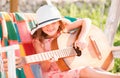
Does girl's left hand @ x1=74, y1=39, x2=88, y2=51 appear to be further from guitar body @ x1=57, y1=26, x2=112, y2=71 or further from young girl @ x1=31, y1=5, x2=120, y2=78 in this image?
guitar body @ x1=57, y1=26, x2=112, y2=71

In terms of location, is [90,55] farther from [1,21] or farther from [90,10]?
[90,10]

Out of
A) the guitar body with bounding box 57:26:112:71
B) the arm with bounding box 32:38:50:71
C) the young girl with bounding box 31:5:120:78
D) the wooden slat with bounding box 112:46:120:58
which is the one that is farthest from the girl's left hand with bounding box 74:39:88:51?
the wooden slat with bounding box 112:46:120:58

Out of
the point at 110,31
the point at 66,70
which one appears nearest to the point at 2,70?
the point at 66,70

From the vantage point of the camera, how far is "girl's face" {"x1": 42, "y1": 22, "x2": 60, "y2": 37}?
3.21m

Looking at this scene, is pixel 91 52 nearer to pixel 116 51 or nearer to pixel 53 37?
pixel 116 51

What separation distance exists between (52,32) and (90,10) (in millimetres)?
4124

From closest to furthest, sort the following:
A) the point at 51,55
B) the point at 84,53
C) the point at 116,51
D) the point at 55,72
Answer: the point at 51,55 < the point at 55,72 < the point at 84,53 < the point at 116,51

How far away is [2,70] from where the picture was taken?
2.63m

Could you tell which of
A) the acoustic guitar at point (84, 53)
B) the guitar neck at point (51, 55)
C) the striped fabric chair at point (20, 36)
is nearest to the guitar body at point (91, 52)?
the acoustic guitar at point (84, 53)

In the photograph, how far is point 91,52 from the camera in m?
3.59

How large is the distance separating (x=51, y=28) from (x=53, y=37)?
0.15m

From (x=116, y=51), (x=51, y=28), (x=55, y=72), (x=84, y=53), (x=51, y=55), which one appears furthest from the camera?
(x=116, y=51)

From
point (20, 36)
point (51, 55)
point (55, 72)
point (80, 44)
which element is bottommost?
point (55, 72)

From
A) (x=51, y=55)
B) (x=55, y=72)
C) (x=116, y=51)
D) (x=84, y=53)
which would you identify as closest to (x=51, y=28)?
(x=51, y=55)
